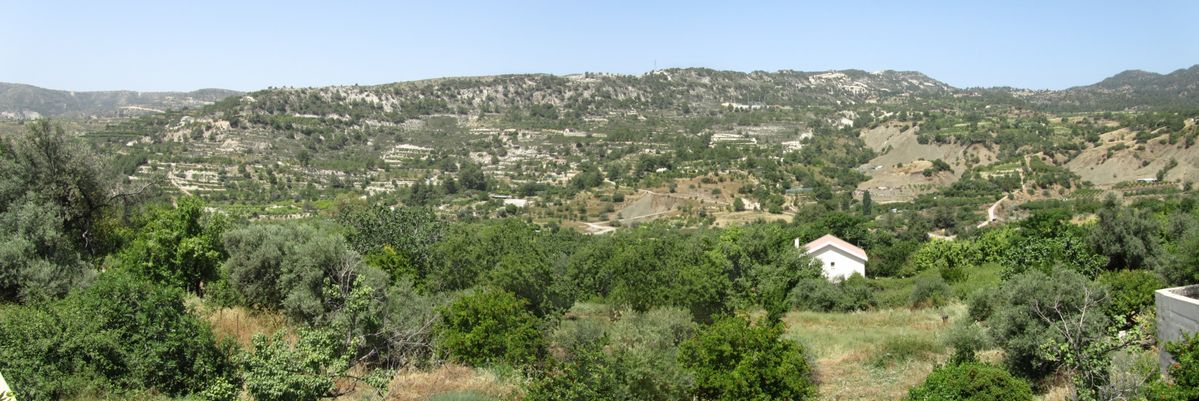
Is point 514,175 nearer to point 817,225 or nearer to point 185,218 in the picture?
point 817,225

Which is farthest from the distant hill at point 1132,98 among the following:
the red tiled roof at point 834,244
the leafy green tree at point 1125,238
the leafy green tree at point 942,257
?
the leafy green tree at point 1125,238

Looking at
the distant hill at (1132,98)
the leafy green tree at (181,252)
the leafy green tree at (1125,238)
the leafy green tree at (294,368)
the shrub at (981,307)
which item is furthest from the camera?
the distant hill at (1132,98)

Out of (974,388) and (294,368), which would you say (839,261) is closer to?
(974,388)

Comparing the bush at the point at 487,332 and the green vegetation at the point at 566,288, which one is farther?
the bush at the point at 487,332

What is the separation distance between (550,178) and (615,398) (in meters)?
80.6

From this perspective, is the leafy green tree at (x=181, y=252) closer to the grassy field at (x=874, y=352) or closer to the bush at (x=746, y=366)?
the bush at (x=746, y=366)

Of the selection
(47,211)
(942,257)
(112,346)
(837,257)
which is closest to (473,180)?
(837,257)

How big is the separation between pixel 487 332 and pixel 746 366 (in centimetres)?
520

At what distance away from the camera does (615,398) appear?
955 centimetres

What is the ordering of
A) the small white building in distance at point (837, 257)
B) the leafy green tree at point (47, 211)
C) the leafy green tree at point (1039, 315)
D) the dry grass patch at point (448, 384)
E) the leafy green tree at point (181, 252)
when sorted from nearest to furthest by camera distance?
the dry grass patch at point (448, 384) < the leafy green tree at point (1039, 315) < the leafy green tree at point (47, 211) < the leafy green tree at point (181, 252) < the small white building in distance at point (837, 257)

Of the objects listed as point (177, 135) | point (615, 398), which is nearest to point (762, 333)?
point (615, 398)

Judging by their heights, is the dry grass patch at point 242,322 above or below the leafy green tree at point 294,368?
below

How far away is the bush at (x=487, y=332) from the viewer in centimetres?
1494

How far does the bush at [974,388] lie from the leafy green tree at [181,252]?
52.9 feet
